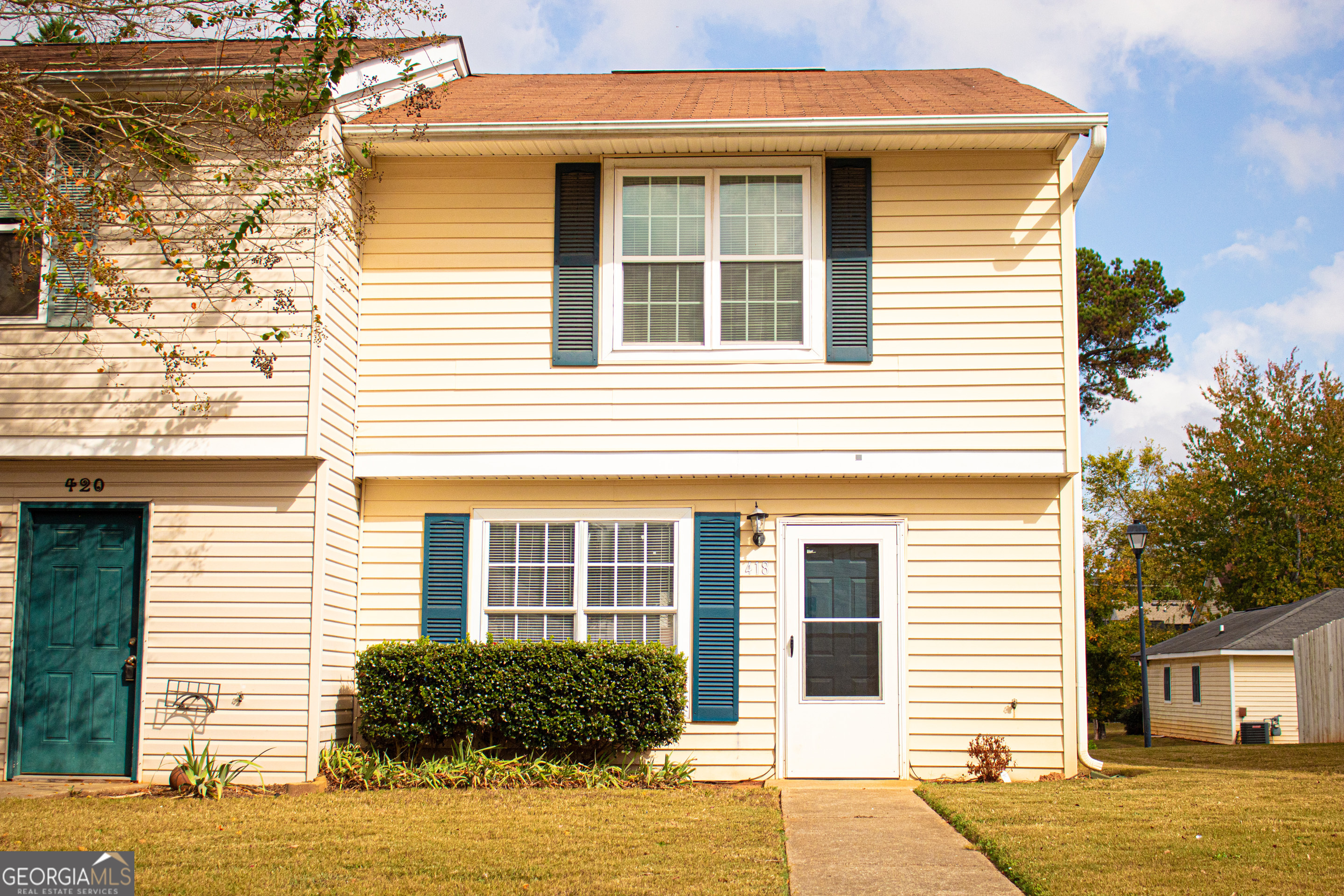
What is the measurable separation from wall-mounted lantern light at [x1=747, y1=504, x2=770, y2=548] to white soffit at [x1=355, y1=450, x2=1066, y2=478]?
1.14 feet

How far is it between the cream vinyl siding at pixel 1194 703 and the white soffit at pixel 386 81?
1880cm

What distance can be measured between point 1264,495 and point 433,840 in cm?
3241

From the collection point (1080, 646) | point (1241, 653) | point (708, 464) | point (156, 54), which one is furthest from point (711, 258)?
point (1241, 653)

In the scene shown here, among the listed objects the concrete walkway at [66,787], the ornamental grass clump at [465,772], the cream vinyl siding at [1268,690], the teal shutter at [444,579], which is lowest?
the cream vinyl siding at [1268,690]

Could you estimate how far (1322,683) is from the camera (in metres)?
20.1

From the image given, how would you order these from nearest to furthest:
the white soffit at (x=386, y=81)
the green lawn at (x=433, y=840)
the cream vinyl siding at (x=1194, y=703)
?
A: the green lawn at (x=433, y=840), the white soffit at (x=386, y=81), the cream vinyl siding at (x=1194, y=703)

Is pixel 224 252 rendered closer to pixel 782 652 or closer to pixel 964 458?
pixel 782 652

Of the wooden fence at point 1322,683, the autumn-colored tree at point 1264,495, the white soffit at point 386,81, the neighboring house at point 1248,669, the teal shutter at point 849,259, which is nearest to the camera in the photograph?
the white soffit at point 386,81

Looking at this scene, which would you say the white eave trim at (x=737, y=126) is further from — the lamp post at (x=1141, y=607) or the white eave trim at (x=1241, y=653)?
the white eave trim at (x=1241, y=653)

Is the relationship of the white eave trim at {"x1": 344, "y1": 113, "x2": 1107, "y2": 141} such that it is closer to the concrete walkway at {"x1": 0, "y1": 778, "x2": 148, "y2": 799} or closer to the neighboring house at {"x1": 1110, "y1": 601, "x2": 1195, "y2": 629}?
the concrete walkway at {"x1": 0, "y1": 778, "x2": 148, "y2": 799}

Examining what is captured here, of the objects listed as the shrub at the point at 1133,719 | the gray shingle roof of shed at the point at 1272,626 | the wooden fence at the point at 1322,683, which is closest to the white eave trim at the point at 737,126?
the wooden fence at the point at 1322,683

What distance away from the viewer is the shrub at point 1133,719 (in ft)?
89.4

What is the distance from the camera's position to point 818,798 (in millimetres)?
7867

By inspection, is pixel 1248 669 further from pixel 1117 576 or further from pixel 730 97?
pixel 730 97
